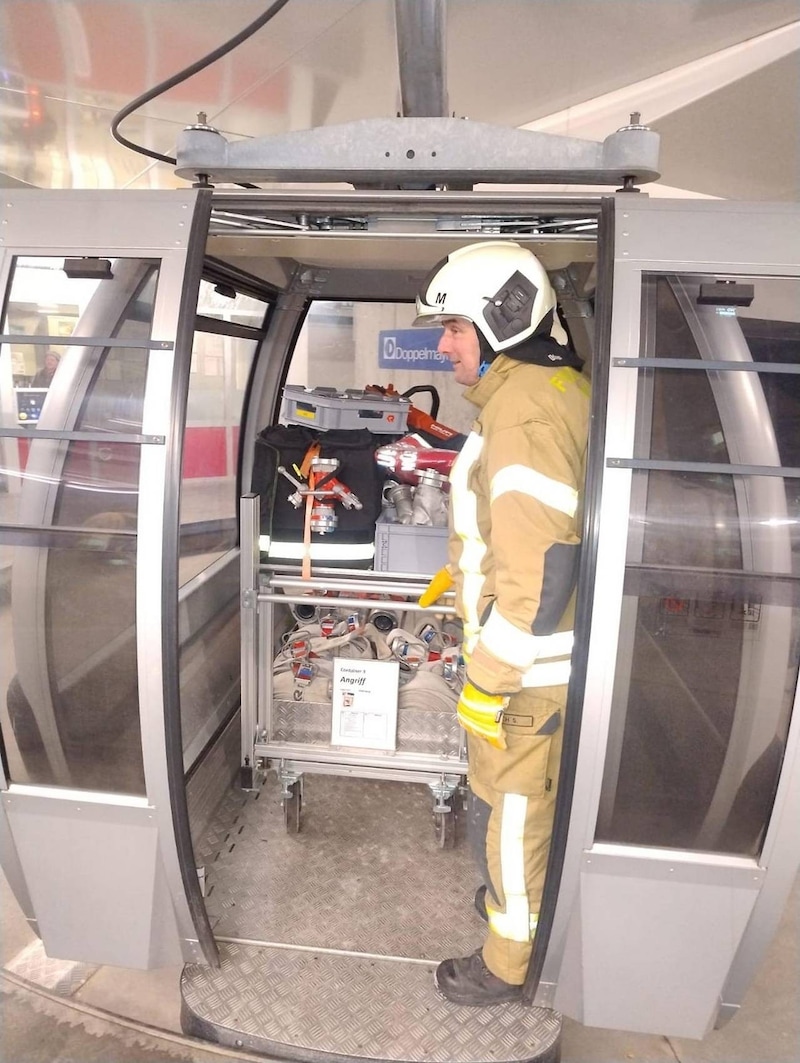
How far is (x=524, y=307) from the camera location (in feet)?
6.55

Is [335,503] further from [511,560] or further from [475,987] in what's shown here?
[475,987]

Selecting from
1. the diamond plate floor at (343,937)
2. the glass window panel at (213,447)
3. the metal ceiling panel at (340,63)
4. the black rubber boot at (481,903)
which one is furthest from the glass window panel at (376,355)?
the black rubber boot at (481,903)

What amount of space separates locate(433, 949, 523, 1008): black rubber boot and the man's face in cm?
194

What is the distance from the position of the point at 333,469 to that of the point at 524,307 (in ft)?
3.71

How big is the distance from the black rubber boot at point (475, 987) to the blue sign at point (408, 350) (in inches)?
190

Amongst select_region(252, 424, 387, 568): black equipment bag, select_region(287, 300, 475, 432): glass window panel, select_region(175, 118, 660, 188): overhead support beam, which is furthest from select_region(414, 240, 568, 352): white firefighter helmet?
select_region(287, 300, 475, 432): glass window panel

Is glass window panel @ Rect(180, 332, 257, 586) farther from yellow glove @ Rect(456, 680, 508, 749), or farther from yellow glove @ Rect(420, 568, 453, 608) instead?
yellow glove @ Rect(456, 680, 508, 749)

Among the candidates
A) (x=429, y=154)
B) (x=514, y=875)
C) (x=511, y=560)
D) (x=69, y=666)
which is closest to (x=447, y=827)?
(x=514, y=875)

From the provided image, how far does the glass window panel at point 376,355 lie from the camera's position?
6.11 metres

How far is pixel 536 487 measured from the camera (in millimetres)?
1815

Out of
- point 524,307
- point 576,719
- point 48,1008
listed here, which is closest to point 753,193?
point 524,307

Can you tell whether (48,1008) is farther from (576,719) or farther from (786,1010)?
(786,1010)

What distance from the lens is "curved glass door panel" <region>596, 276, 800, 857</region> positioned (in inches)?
67.2

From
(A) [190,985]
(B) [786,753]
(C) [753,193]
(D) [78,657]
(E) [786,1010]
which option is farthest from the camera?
(C) [753,193]
